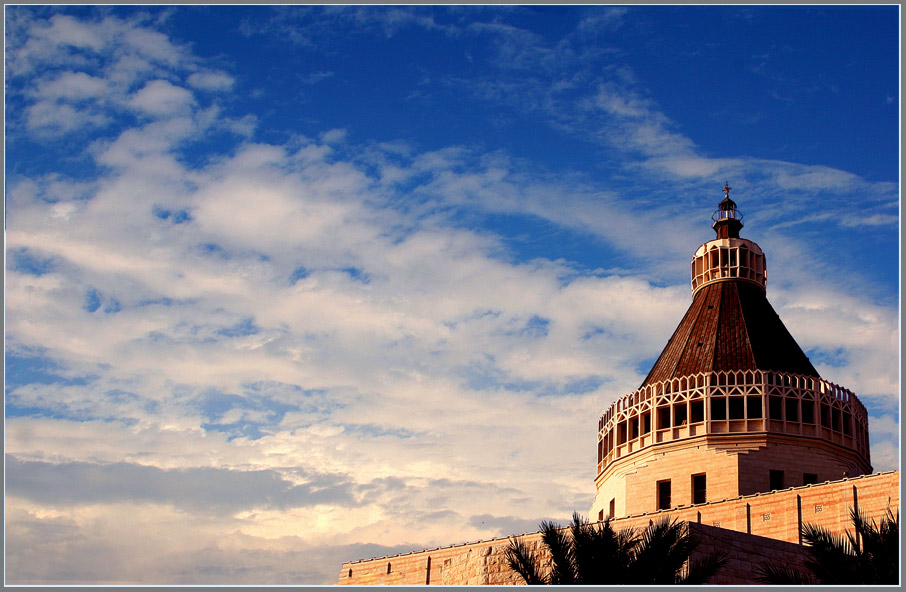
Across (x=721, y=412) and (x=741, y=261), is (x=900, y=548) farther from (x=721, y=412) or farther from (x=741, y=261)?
(x=741, y=261)

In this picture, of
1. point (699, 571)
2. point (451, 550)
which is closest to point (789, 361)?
point (451, 550)

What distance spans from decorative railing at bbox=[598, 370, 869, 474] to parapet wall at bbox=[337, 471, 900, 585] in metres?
7.40

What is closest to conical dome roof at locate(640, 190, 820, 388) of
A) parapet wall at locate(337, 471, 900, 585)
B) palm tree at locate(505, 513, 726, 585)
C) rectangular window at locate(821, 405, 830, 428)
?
rectangular window at locate(821, 405, 830, 428)

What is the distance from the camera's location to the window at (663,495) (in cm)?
4519

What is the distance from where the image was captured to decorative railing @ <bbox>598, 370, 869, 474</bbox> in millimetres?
46062

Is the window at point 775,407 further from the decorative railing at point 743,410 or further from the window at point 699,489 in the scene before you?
the window at point 699,489

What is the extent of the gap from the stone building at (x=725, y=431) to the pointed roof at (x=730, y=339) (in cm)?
6

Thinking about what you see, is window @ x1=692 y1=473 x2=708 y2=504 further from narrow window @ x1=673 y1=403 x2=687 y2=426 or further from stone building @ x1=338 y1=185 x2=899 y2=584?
narrow window @ x1=673 y1=403 x2=687 y2=426

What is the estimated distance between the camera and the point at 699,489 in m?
45.2

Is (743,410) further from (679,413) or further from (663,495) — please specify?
(663,495)

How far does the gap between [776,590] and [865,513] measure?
55.7 feet

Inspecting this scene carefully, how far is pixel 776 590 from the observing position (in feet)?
62.8

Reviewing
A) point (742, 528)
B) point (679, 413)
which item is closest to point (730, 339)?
point (679, 413)

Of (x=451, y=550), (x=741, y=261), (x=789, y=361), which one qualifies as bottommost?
(x=451, y=550)
